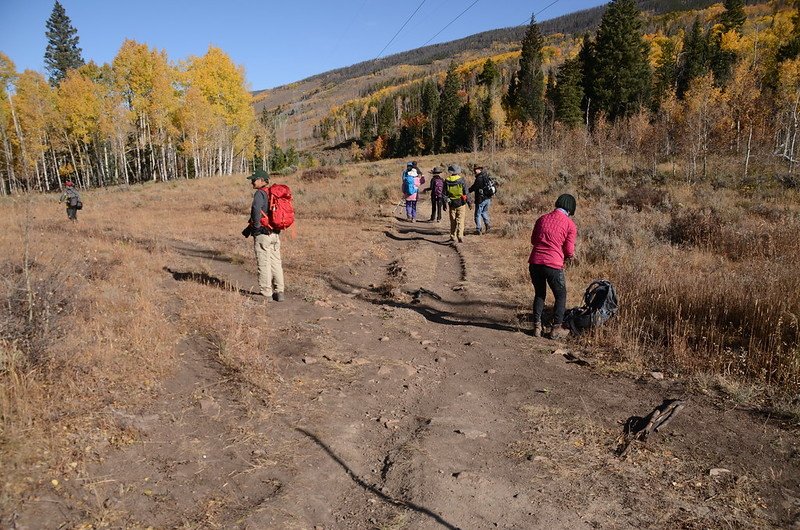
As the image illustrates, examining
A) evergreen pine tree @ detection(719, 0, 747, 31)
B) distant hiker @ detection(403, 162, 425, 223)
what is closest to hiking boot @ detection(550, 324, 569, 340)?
distant hiker @ detection(403, 162, 425, 223)

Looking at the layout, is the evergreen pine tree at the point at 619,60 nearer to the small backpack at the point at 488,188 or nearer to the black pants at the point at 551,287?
the small backpack at the point at 488,188

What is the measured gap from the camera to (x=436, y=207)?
17422mm

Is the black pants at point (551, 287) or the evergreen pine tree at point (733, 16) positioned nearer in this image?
the black pants at point (551, 287)

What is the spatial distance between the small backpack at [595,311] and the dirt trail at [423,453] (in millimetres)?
819

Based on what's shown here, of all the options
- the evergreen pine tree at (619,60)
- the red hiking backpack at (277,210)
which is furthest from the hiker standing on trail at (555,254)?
the evergreen pine tree at (619,60)

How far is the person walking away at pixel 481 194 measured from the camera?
43.8 ft

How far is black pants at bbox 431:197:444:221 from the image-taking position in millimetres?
16509

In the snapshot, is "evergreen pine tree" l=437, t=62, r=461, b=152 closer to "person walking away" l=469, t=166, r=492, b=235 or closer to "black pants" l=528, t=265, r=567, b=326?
"person walking away" l=469, t=166, r=492, b=235

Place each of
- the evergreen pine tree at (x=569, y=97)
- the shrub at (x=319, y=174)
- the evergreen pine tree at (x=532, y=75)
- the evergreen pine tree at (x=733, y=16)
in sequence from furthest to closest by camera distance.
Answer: the evergreen pine tree at (x=733, y=16), the evergreen pine tree at (x=532, y=75), the evergreen pine tree at (x=569, y=97), the shrub at (x=319, y=174)

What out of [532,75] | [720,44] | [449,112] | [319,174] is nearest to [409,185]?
[319,174]

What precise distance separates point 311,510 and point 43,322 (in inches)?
129

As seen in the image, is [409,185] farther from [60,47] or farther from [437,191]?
[60,47]

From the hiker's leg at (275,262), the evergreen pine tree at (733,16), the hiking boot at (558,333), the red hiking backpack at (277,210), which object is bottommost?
the hiking boot at (558,333)

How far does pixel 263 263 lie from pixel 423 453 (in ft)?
15.8
